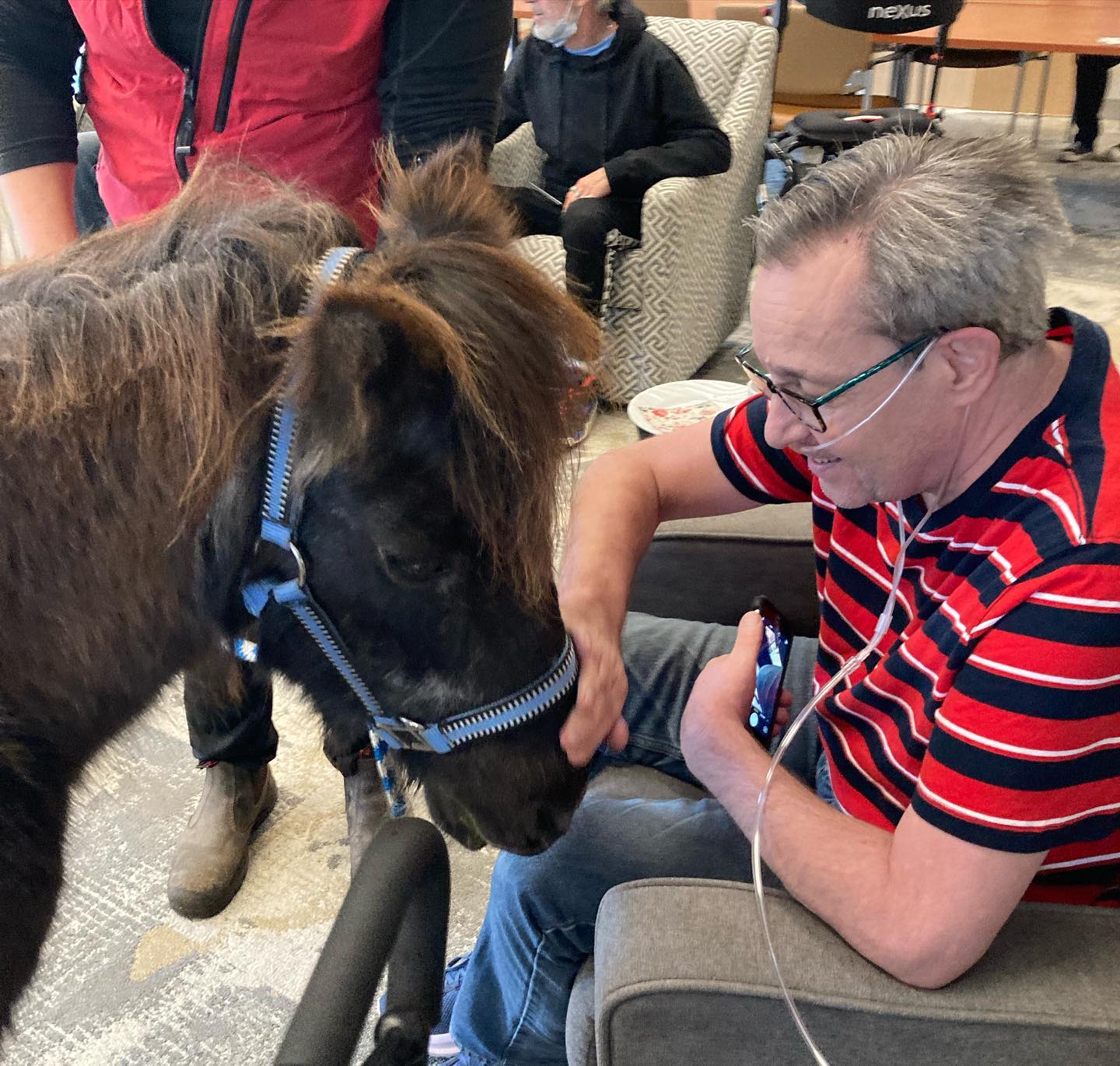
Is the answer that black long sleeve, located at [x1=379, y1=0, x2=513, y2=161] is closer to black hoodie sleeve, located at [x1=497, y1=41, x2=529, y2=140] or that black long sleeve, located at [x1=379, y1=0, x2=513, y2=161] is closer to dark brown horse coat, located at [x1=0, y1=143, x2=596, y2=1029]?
dark brown horse coat, located at [x1=0, y1=143, x2=596, y2=1029]

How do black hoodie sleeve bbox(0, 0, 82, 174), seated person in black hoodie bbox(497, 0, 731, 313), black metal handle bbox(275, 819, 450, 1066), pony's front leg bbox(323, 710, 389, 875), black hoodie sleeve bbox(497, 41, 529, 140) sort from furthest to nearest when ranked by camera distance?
black hoodie sleeve bbox(497, 41, 529, 140)
seated person in black hoodie bbox(497, 0, 731, 313)
pony's front leg bbox(323, 710, 389, 875)
black hoodie sleeve bbox(0, 0, 82, 174)
black metal handle bbox(275, 819, 450, 1066)

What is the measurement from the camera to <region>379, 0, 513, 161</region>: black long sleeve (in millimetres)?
1275

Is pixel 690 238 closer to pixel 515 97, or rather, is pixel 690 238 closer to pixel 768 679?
pixel 515 97

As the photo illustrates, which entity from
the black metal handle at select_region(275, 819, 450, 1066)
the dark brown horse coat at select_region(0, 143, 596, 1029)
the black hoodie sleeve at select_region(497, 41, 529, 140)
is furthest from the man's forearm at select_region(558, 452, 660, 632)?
the black hoodie sleeve at select_region(497, 41, 529, 140)

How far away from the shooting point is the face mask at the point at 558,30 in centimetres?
324

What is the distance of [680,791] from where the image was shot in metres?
1.31

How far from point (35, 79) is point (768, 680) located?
1306 mm

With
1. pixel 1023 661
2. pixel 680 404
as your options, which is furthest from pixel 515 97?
pixel 1023 661

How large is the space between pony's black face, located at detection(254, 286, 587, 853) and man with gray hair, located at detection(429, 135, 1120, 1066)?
0.09m

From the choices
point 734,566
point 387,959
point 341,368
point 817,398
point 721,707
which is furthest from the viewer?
point 734,566

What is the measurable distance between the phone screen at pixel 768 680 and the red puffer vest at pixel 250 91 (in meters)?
0.72

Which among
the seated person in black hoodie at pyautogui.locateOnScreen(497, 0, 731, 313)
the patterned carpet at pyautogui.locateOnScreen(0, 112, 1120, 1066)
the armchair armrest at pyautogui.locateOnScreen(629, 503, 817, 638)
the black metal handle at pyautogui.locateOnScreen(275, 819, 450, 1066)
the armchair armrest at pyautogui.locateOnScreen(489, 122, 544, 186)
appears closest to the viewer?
the black metal handle at pyautogui.locateOnScreen(275, 819, 450, 1066)

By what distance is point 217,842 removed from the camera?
1.69 meters

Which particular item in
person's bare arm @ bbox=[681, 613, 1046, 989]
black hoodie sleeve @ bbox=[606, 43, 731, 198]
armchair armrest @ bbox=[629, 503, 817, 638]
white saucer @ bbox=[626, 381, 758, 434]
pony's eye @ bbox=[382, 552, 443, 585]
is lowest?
white saucer @ bbox=[626, 381, 758, 434]
